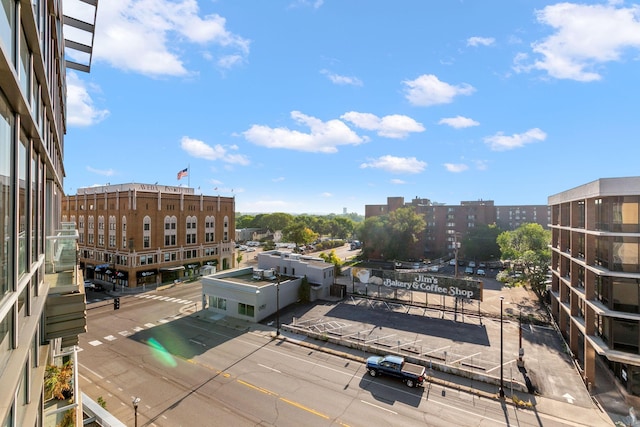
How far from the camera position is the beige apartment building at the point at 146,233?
4966cm

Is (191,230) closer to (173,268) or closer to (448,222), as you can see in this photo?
(173,268)

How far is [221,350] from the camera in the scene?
26.7 meters

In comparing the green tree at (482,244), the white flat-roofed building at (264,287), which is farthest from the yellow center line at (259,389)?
the green tree at (482,244)

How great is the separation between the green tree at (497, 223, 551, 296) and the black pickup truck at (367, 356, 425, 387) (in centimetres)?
2666

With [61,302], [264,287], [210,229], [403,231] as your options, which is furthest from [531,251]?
[210,229]

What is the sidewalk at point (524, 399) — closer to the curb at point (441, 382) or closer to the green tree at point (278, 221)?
the curb at point (441, 382)

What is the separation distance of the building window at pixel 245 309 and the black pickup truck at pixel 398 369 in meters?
15.8

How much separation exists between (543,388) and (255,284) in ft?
91.2

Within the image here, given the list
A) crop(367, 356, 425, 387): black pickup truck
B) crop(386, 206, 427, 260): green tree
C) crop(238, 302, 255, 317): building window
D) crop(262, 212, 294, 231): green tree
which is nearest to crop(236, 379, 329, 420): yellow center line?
crop(367, 356, 425, 387): black pickup truck

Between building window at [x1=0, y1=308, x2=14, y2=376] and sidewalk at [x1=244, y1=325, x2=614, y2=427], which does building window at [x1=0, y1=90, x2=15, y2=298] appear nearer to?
building window at [x1=0, y1=308, x2=14, y2=376]

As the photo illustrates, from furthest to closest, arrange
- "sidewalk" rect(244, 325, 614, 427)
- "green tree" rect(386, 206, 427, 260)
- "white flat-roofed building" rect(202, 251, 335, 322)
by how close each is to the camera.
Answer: "green tree" rect(386, 206, 427, 260), "white flat-roofed building" rect(202, 251, 335, 322), "sidewalk" rect(244, 325, 614, 427)

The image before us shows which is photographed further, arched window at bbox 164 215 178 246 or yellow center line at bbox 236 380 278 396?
arched window at bbox 164 215 178 246

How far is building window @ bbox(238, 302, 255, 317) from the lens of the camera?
34.2 metres

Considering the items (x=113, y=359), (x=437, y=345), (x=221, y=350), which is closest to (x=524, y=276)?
(x=437, y=345)
